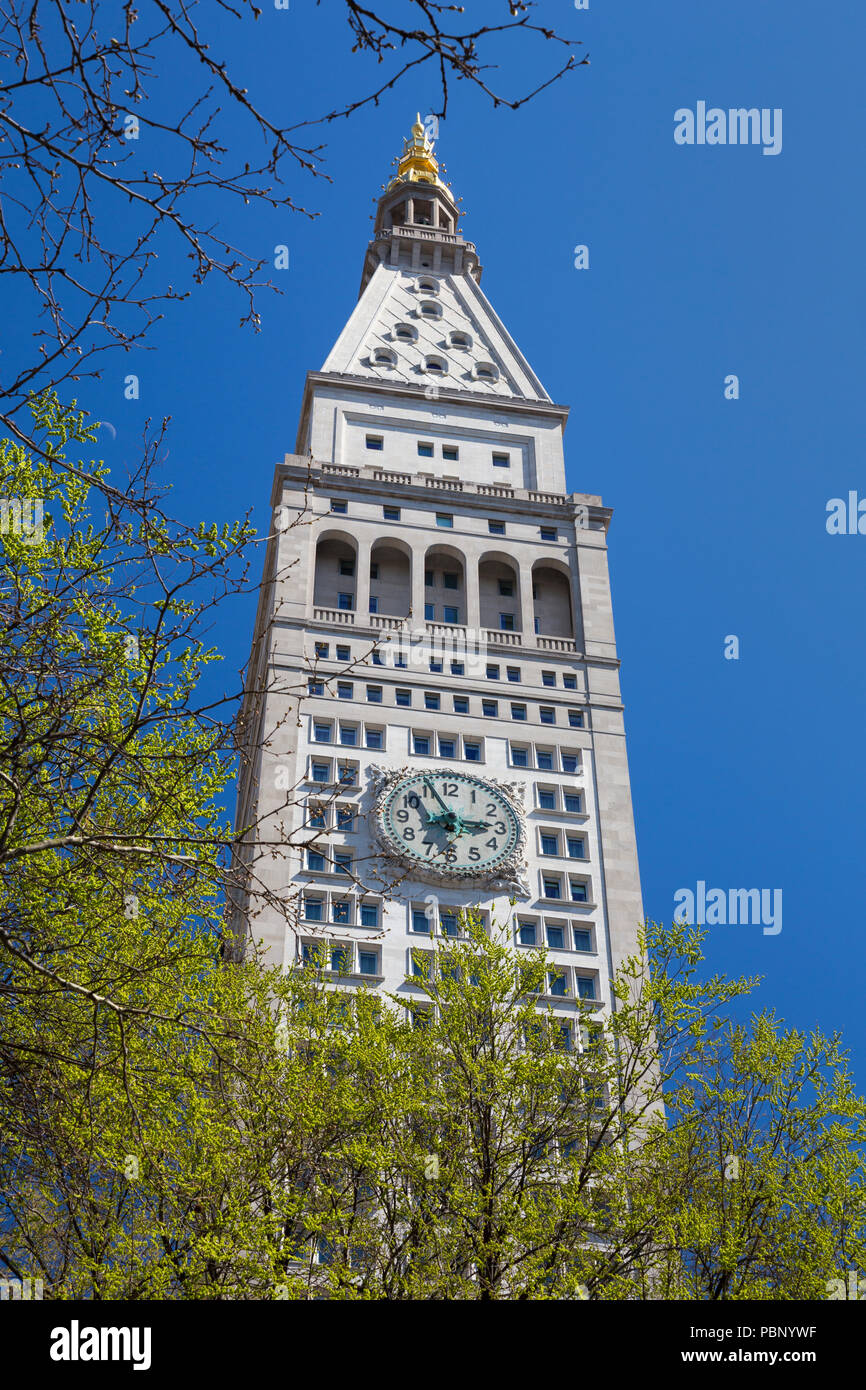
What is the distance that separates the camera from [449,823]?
52750mm

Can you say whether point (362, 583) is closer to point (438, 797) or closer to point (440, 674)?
point (440, 674)

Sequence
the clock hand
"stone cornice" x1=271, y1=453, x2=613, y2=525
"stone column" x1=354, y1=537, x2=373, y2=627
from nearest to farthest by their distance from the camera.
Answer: the clock hand → "stone column" x1=354, y1=537, x2=373, y2=627 → "stone cornice" x1=271, y1=453, x2=613, y2=525

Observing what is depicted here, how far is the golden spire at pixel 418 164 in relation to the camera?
317 ft

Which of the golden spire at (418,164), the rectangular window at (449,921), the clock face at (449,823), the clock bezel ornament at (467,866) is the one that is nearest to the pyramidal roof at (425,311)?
the golden spire at (418,164)

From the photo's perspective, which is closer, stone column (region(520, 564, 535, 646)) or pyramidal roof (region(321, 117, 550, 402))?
stone column (region(520, 564, 535, 646))

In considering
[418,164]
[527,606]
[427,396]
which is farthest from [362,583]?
[418,164]

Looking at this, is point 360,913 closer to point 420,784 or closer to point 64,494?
point 420,784

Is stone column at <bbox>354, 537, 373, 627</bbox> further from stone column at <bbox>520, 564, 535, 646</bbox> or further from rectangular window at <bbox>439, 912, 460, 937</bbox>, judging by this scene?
rectangular window at <bbox>439, 912, 460, 937</bbox>

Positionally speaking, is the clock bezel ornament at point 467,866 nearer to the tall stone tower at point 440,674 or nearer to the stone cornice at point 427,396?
the tall stone tower at point 440,674

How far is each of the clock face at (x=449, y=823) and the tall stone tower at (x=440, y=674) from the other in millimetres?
79

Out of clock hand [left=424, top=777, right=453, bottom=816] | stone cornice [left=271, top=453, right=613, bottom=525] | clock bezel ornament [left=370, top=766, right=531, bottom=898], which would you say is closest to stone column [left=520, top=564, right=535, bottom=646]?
stone cornice [left=271, top=453, right=613, bottom=525]

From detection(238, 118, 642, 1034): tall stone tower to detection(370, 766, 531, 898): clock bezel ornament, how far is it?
8 centimetres

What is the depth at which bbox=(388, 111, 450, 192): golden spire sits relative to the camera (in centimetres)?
9650

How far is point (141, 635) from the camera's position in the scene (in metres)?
13.5
